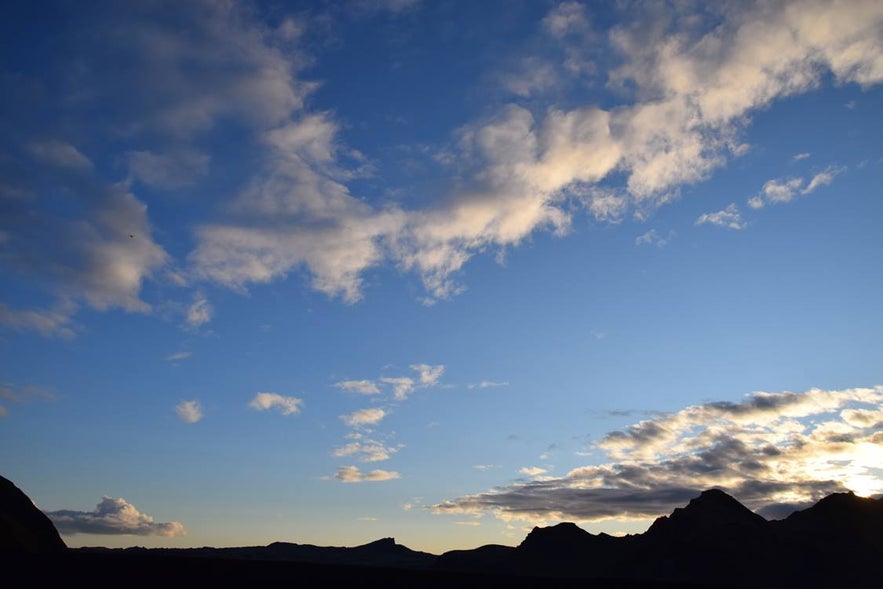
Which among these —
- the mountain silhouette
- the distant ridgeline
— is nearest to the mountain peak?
the distant ridgeline

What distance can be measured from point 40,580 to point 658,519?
151 meters

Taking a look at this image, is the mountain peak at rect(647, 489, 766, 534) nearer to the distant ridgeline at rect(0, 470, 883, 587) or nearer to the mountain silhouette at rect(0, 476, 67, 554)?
the distant ridgeline at rect(0, 470, 883, 587)

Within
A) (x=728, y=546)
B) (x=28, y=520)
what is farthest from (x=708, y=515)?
(x=28, y=520)

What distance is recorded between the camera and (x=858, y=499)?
475 feet

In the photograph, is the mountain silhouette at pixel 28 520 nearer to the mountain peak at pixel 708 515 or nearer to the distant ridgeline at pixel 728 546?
the distant ridgeline at pixel 728 546

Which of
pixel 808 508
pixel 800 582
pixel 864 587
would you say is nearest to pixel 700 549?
pixel 800 582

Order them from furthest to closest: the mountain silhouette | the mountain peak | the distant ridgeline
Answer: the mountain peak < the distant ridgeline < the mountain silhouette

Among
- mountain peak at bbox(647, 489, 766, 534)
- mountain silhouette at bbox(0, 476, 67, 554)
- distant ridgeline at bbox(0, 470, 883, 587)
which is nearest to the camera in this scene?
mountain silhouette at bbox(0, 476, 67, 554)

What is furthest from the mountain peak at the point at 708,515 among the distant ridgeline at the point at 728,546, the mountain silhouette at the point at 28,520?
the mountain silhouette at the point at 28,520

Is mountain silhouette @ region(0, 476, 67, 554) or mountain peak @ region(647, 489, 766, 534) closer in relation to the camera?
mountain silhouette @ region(0, 476, 67, 554)

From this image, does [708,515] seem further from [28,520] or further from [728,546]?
[28,520]

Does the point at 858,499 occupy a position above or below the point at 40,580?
above

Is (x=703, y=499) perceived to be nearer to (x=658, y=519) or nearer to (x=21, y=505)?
(x=658, y=519)

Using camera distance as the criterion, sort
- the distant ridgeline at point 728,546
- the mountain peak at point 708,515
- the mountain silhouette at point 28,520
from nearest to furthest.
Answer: the mountain silhouette at point 28,520 → the distant ridgeline at point 728,546 → the mountain peak at point 708,515
